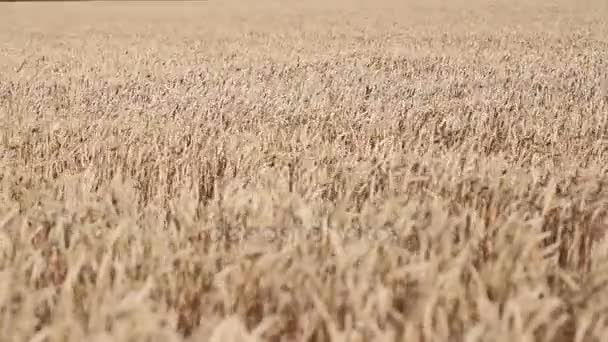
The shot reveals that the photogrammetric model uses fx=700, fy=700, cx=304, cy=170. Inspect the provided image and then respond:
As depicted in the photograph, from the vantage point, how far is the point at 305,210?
79.9 inches

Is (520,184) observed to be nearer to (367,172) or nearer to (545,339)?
(367,172)

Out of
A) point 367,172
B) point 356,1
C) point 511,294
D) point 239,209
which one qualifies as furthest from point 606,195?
point 356,1

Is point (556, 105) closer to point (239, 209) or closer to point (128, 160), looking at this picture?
point (128, 160)

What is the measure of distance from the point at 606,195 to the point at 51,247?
201 cm

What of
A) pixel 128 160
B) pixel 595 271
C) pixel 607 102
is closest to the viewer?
pixel 595 271

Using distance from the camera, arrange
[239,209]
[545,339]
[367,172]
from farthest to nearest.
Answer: [367,172] < [239,209] < [545,339]

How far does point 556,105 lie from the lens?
515 centimetres

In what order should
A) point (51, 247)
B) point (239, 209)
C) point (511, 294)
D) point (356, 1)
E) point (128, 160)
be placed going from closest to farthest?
point (511, 294)
point (51, 247)
point (239, 209)
point (128, 160)
point (356, 1)

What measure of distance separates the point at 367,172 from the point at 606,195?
922mm

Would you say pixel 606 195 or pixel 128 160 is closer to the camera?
pixel 606 195

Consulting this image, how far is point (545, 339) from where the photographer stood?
1.57 m

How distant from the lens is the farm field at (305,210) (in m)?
1.63

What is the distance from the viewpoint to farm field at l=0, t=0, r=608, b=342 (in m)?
1.63

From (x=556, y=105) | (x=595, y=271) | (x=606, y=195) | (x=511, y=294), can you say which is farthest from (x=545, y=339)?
(x=556, y=105)
